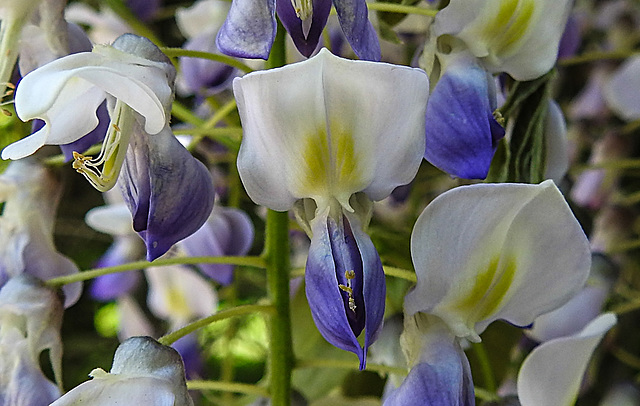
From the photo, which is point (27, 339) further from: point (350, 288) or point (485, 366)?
point (485, 366)

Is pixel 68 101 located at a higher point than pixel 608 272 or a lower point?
higher

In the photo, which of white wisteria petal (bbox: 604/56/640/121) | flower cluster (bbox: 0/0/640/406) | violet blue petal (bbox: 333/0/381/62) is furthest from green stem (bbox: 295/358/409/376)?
white wisteria petal (bbox: 604/56/640/121)

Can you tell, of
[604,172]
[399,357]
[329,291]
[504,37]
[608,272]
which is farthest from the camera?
[604,172]

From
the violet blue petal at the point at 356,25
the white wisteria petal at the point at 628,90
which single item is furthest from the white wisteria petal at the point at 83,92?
the white wisteria petal at the point at 628,90

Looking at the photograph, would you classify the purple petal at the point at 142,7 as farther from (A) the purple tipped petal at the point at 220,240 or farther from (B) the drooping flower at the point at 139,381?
(B) the drooping flower at the point at 139,381

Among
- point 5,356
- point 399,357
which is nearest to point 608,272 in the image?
point 399,357

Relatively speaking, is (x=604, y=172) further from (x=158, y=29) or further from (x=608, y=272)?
(x=158, y=29)

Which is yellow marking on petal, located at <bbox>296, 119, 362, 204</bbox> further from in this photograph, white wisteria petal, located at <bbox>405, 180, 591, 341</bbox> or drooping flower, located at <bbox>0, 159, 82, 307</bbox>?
drooping flower, located at <bbox>0, 159, 82, 307</bbox>

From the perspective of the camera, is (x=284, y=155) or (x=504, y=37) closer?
(x=284, y=155)
